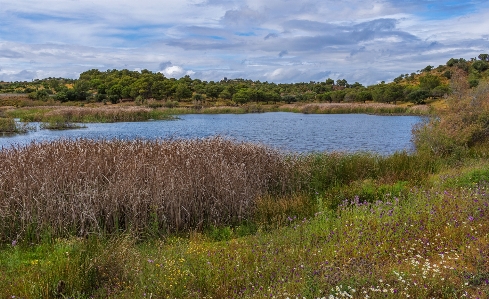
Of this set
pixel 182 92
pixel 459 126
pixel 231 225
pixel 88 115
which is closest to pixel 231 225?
pixel 231 225

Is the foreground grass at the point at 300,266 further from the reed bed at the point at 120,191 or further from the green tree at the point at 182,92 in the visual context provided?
the green tree at the point at 182,92

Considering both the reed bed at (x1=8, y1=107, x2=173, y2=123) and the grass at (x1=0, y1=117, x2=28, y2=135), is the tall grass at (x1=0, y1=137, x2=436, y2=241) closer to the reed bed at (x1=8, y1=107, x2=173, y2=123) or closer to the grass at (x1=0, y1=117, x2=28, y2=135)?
the grass at (x1=0, y1=117, x2=28, y2=135)

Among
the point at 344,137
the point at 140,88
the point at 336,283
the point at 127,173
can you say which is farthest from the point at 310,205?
the point at 140,88

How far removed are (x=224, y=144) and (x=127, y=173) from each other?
4.48 metres

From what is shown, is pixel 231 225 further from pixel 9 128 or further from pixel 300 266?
pixel 9 128

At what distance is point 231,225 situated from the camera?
10055 mm

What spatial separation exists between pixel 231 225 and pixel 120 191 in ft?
9.27

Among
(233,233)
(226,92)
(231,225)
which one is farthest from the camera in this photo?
(226,92)

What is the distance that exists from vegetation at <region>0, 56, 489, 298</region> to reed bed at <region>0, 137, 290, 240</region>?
0.15ft

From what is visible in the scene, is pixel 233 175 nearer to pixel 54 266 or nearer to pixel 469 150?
pixel 54 266

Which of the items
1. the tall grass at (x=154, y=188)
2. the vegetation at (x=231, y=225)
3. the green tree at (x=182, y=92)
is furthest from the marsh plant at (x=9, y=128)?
the green tree at (x=182, y=92)

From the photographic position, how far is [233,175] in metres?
10.7

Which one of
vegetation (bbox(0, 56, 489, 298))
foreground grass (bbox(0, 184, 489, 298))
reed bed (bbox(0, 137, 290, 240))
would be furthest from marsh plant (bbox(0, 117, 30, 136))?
foreground grass (bbox(0, 184, 489, 298))

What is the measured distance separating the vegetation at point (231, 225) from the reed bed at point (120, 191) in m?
0.04
